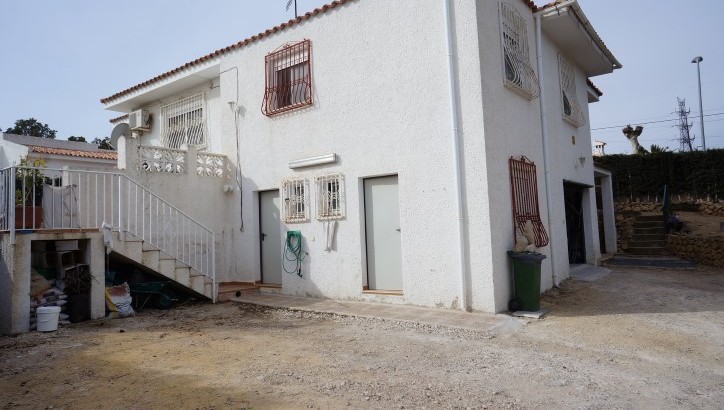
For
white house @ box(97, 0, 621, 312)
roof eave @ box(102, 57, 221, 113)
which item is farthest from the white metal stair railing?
roof eave @ box(102, 57, 221, 113)

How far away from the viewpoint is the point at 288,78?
895cm

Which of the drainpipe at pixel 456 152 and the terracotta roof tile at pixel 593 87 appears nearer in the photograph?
the drainpipe at pixel 456 152

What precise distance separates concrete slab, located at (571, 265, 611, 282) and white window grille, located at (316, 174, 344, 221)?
526 centimetres

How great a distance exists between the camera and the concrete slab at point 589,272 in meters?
9.23

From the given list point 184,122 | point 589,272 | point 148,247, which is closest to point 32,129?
point 184,122

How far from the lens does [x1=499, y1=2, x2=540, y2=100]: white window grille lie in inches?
291

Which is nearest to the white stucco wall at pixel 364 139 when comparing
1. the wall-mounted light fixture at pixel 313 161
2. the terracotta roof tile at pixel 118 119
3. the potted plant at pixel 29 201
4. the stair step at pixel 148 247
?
the wall-mounted light fixture at pixel 313 161

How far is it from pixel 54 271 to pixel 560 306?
796 centimetres

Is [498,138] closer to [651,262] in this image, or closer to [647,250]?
[651,262]

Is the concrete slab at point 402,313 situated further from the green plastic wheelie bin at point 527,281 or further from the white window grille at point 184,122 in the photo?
the white window grille at point 184,122

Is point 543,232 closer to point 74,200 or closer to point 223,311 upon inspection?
point 223,311

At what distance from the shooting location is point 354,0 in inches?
311

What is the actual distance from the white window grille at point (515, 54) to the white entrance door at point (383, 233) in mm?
2662

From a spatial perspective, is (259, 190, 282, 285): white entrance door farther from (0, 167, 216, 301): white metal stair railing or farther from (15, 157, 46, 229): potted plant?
(15, 157, 46, 229): potted plant
